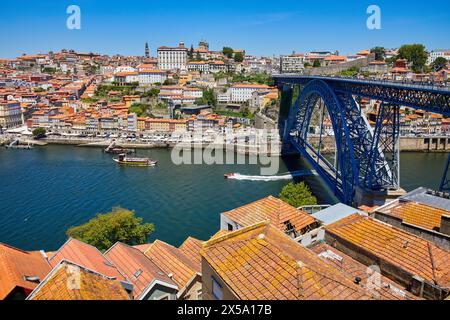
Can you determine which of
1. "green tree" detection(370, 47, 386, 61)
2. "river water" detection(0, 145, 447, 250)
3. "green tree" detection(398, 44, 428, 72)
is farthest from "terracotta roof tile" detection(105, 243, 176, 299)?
"green tree" detection(370, 47, 386, 61)

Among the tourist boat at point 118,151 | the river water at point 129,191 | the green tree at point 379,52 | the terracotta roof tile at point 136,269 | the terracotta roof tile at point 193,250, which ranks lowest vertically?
the river water at point 129,191

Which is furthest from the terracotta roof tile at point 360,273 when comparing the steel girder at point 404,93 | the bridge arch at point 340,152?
the bridge arch at point 340,152

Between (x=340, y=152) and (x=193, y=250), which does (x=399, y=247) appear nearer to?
(x=193, y=250)

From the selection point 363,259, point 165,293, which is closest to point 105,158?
point 165,293

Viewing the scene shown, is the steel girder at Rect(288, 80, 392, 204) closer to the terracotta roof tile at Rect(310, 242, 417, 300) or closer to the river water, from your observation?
the river water

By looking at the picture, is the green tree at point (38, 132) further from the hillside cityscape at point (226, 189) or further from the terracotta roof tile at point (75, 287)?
the terracotta roof tile at point (75, 287)
